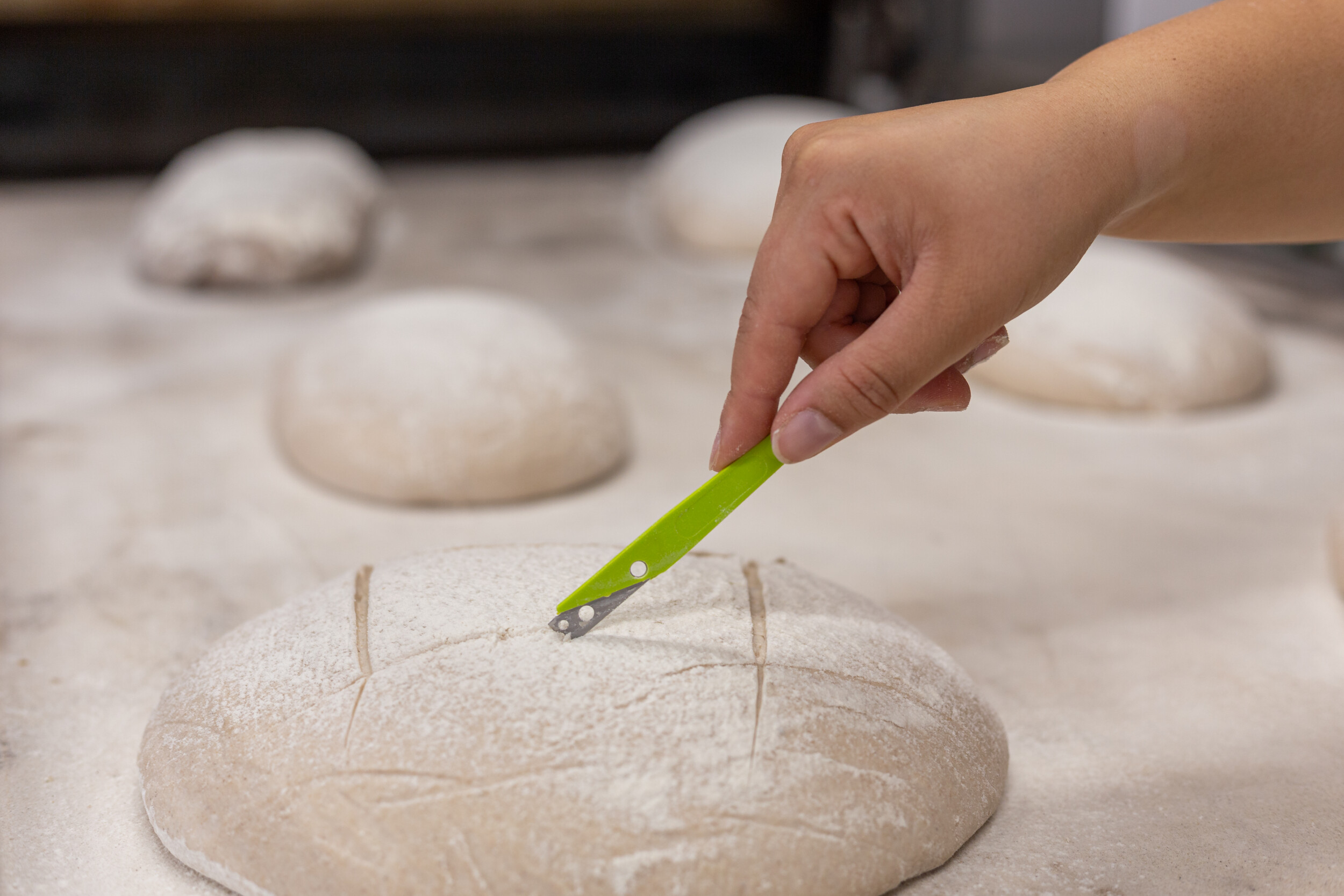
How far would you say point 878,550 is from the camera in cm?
223

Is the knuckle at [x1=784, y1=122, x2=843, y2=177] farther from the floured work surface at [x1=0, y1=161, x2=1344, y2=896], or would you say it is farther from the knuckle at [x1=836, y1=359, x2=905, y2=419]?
the floured work surface at [x1=0, y1=161, x2=1344, y2=896]

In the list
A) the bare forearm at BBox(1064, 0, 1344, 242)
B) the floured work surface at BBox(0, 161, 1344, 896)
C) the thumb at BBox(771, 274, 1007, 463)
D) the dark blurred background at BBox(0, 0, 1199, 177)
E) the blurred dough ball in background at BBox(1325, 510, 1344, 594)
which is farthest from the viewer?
the dark blurred background at BBox(0, 0, 1199, 177)

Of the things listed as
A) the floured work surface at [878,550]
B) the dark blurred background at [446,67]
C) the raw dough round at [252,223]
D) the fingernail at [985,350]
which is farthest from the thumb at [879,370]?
the dark blurred background at [446,67]

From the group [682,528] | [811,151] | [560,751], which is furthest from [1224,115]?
[560,751]

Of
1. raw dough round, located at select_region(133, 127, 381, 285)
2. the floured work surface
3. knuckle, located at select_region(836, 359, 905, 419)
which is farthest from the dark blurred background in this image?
knuckle, located at select_region(836, 359, 905, 419)

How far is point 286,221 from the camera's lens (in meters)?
3.67

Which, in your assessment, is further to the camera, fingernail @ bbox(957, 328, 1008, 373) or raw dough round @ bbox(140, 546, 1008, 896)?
fingernail @ bbox(957, 328, 1008, 373)

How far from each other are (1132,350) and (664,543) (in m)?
1.95

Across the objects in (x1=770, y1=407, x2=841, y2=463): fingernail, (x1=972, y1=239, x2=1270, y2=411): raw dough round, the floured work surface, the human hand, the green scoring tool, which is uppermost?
the human hand

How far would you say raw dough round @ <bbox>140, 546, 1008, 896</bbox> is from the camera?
3.99 ft

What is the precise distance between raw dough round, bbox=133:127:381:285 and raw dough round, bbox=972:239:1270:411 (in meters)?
2.24

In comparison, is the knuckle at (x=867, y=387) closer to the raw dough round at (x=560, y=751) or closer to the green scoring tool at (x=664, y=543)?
the green scoring tool at (x=664, y=543)

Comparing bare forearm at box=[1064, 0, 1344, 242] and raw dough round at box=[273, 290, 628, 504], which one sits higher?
bare forearm at box=[1064, 0, 1344, 242]

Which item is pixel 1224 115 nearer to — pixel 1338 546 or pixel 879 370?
pixel 879 370
